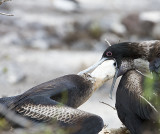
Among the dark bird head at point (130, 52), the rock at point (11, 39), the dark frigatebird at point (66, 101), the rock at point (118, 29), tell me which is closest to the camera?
the dark frigatebird at point (66, 101)

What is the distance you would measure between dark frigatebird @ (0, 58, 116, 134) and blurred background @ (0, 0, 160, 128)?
3.09m

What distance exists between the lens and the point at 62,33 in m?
13.3

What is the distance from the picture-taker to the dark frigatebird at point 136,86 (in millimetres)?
3309

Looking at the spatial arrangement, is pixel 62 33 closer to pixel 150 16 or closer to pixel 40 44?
pixel 40 44

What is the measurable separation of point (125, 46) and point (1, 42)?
891 centimetres

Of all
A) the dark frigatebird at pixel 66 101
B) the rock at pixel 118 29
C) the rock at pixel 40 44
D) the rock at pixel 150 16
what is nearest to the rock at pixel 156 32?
the rock at pixel 150 16

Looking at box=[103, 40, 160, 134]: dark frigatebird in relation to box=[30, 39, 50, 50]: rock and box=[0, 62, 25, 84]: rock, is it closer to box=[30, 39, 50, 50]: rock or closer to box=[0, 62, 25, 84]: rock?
box=[0, 62, 25, 84]: rock

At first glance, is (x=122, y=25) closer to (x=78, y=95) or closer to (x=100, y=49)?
(x=100, y=49)

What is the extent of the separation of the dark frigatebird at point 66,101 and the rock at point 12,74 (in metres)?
5.64

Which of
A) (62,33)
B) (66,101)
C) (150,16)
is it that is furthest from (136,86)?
(150,16)

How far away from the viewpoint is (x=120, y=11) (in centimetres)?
1636

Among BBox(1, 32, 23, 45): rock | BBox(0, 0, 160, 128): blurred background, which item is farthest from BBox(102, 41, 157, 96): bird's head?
BBox(1, 32, 23, 45): rock

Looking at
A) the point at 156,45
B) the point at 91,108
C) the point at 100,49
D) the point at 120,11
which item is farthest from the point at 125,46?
the point at 120,11

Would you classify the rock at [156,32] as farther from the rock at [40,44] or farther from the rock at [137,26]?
the rock at [40,44]
